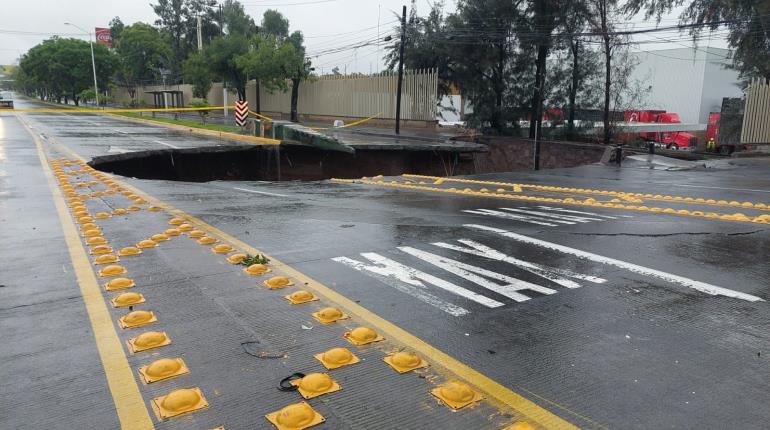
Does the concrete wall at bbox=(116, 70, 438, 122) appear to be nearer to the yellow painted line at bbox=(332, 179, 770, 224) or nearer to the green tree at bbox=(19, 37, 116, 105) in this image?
the yellow painted line at bbox=(332, 179, 770, 224)

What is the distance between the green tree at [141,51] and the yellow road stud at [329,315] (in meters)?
73.9

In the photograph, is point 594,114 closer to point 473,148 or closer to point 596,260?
point 473,148

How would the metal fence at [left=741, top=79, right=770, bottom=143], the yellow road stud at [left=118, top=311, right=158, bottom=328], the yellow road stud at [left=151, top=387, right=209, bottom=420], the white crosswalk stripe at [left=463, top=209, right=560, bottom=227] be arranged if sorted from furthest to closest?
the metal fence at [left=741, top=79, right=770, bottom=143]
the white crosswalk stripe at [left=463, top=209, right=560, bottom=227]
the yellow road stud at [left=118, top=311, right=158, bottom=328]
the yellow road stud at [left=151, top=387, right=209, bottom=420]

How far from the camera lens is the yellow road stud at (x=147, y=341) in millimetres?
3436

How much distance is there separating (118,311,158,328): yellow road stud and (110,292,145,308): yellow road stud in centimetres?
22

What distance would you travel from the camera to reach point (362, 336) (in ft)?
11.8

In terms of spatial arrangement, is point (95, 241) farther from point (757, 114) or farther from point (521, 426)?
point (757, 114)

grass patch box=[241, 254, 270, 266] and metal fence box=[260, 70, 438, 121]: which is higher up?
metal fence box=[260, 70, 438, 121]

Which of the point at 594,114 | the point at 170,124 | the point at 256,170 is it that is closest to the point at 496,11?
the point at 594,114

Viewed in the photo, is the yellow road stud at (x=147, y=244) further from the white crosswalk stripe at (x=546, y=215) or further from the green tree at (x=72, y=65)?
the green tree at (x=72, y=65)

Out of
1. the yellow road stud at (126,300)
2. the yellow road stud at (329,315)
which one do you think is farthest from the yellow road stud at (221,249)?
the yellow road stud at (329,315)

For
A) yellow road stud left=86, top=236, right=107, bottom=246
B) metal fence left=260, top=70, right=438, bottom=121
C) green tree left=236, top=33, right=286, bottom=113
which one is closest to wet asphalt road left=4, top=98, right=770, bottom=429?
yellow road stud left=86, top=236, right=107, bottom=246

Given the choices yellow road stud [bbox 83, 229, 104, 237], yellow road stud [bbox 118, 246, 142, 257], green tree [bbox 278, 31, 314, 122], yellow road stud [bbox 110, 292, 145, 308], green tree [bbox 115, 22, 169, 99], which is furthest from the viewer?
green tree [bbox 115, 22, 169, 99]

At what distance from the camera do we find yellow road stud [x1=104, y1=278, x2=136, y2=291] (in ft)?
14.7
